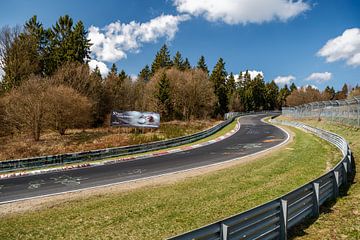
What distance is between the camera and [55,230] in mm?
9016

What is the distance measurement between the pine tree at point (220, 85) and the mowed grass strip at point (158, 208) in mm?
75360

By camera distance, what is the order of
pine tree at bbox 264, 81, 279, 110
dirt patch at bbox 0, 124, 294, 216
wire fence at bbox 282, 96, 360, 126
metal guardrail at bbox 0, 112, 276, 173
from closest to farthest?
dirt patch at bbox 0, 124, 294, 216, metal guardrail at bbox 0, 112, 276, 173, wire fence at bbox 282, 96, 360, 126, pine tree at bbox 264, 81, 279, 110

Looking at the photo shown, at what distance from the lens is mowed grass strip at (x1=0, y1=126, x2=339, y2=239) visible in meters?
8.88

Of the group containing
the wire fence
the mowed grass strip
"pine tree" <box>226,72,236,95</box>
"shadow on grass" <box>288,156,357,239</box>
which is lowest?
the mowed grass strip

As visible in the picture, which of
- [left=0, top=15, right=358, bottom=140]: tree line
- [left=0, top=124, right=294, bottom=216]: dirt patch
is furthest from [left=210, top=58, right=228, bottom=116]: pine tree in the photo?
[left=0, top=124, right=294, bottom=216]: dirt patch

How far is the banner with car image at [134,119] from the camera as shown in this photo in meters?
38.5

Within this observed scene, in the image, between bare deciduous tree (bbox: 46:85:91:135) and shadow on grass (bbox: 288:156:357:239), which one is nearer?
shadow on grass (bbox: 288:156:357:239)

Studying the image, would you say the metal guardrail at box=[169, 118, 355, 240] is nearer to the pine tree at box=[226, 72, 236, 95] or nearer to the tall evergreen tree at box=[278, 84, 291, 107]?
the pine tree at box=[226, 72, 236, 95]

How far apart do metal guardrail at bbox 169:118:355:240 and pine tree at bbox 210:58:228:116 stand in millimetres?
80045

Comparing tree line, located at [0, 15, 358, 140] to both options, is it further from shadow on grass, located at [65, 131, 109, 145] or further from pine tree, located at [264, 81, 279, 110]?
pine tree, located at [264, 81, 279, 110]

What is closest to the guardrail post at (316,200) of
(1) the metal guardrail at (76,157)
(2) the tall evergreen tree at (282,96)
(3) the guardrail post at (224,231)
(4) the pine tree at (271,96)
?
(3) the guardrail post at (224,231)

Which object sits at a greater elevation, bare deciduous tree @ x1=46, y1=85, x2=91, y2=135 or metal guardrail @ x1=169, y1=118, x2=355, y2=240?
bare deciduous tree @ x1=46, y1=85, x2=91, y2=135

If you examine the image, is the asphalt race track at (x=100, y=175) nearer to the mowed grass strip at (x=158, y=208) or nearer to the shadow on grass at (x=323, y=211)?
the mowed grass strip at (x=158, y=208)

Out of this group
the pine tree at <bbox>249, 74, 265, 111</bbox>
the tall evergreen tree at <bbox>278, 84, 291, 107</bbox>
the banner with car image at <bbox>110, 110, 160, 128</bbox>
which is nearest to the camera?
the banner with car image at <bbox>110, 110, 160, 128</bbox>
